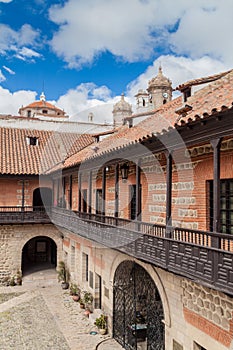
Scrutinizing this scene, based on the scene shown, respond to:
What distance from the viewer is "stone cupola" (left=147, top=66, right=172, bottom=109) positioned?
705 inches

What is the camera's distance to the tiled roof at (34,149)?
71.9 feet

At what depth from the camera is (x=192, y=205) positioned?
884 cm

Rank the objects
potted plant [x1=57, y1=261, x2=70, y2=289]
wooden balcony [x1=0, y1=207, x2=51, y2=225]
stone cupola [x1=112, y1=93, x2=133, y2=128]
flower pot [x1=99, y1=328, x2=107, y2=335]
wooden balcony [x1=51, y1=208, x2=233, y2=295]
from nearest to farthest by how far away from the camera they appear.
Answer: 1. wooden balcony [x1=51, y1=208, x2=233, y2=295]
2. flower pot [x1=99, y1=328, x2=107, y2=335]
3. potted plant [x1=57, y1=261, x2=70, y2=289]
4. wooden balcony [x1=0, y1=207, x2=51, y2=225]
5. stone cupola [x1=112, y1=93, x2=133, y2=128]

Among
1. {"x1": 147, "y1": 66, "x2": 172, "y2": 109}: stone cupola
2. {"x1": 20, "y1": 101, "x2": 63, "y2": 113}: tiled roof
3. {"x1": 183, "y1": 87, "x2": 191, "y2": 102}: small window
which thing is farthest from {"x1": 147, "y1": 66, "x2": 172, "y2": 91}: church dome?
{"x1": 20, "y1": 101, "x2": 63, "y2": 113}: tiled roof

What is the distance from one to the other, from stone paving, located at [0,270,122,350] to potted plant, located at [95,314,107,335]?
175 mm

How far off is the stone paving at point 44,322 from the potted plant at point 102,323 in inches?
6.9

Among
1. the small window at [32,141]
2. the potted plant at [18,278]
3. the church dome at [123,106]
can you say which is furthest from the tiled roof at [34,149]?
the potted plant at [18,278]

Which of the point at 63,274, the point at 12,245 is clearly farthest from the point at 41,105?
the point at 63,274

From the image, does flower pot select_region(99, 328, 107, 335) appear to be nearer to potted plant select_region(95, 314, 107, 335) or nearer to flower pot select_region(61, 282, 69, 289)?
potted plant select_region(95, 314, 107, 335)

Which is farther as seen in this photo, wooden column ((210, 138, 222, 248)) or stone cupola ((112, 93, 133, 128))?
stone cupola ((112, 93, 133, 128))

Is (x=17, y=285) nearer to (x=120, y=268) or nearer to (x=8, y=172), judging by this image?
(x=8, y=172)

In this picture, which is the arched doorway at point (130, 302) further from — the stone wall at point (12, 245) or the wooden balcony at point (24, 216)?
the stone wall at point (12, 245)

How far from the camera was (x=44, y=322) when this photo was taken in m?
14.0

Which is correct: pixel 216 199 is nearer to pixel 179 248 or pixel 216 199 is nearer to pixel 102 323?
pixel 179 248
